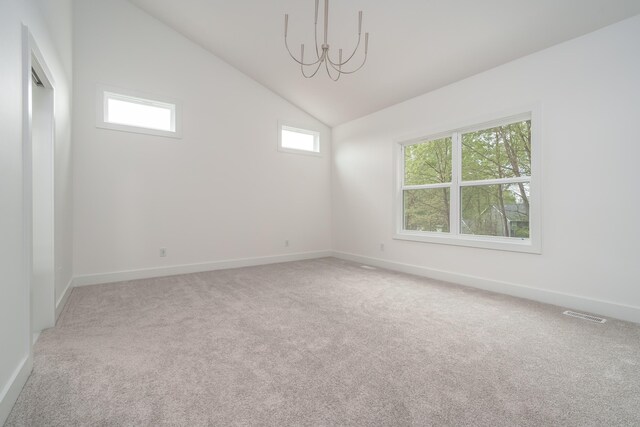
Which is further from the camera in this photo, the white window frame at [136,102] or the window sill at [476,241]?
the white window frame at [136,102]

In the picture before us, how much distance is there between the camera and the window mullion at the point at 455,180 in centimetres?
395

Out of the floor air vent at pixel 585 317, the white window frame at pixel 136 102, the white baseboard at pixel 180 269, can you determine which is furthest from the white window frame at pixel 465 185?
the white window frame at pixel 136 102

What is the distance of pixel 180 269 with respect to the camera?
171 inches

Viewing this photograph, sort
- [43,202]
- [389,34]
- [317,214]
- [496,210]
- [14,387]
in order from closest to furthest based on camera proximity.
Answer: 1. [14,387]
2. [43,202]
3. [389,34]
4. [496,210]
5. [317,214]

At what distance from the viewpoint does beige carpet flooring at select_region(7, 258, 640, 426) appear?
1.39 meters

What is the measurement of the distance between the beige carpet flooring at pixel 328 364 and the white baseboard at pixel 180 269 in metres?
0.61

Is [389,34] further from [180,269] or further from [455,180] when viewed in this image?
[180,269]

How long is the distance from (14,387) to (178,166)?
132 inches

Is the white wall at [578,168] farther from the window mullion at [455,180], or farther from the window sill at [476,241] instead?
the window mullion at [455,180]

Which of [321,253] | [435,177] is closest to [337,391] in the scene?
[435,177]

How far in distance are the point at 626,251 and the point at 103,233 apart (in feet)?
18.6

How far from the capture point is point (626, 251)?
2586 millimetres

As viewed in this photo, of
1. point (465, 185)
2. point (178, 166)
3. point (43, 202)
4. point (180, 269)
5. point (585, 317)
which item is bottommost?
point (585, 317)

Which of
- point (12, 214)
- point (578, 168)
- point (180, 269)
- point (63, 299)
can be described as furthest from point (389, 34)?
point (63, 299)
